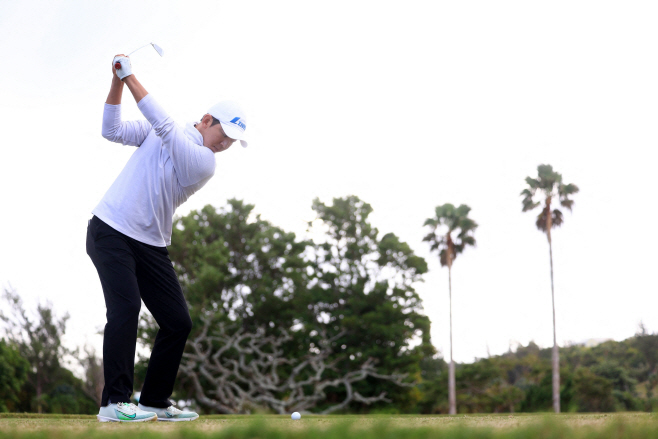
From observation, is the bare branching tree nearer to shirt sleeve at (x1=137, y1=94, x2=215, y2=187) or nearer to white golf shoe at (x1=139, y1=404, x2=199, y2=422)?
white golf shoe at (x1=139, y1=404, x2=199, y2=422)

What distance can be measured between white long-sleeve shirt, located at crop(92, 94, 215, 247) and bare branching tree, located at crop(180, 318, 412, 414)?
28.5 m

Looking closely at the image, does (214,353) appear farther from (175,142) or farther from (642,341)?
(642,341)

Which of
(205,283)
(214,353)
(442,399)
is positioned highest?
(205,283)

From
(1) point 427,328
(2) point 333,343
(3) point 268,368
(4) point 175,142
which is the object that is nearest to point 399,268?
(1) point 427,328

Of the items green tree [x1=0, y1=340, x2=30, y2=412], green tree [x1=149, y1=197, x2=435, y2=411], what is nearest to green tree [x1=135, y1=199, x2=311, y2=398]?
green tree [x1=149, y1=197, x2=435, y2=411]

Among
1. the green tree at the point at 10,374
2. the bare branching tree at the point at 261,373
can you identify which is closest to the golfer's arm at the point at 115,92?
the bare branching tree at the point at 261,373

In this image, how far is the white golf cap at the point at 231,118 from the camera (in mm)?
4492

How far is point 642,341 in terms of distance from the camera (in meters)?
55.9

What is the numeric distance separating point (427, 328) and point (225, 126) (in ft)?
110

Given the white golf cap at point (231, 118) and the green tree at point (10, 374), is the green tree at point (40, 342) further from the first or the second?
the white golf cap at point (231, 118)

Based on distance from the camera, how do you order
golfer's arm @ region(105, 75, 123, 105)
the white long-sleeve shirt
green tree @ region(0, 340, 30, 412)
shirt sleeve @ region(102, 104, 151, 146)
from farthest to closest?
green tree @ region(0, 340, 30, 412)
shirt sleeve @ region(102, 104, 151, 146)
golfer's arm @ region(105, 75, 123, 105)
the white long-sleeve shirt

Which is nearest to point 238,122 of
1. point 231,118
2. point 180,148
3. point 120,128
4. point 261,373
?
point 231,118

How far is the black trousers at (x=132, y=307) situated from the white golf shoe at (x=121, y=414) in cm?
6

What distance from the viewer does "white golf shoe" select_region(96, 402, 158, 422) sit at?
3.93m
